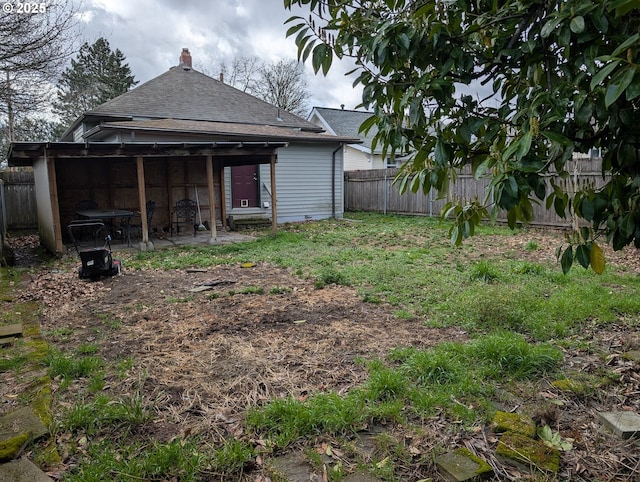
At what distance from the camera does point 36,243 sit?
1077cm

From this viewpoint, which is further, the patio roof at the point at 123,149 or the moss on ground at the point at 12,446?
the patio roof at the point at 123,149

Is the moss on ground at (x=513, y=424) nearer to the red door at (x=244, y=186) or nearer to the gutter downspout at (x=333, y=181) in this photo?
the red door at (x=244, y=186)

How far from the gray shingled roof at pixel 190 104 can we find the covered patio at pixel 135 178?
2139 mm

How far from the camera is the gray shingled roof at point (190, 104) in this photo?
499 inches

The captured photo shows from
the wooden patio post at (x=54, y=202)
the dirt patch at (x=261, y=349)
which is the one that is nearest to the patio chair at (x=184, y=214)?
the wooden patio post at (x=54, y=202)

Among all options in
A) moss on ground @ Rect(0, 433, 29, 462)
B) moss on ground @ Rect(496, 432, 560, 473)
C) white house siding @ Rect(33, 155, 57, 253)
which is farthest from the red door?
moss on ground @ Rect(496, 432, 560, 473)

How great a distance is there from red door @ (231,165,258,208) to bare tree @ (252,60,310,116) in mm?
17171

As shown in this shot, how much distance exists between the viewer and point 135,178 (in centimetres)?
1103

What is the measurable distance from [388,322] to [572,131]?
313cm

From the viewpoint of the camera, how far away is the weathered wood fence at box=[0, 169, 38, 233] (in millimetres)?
12039

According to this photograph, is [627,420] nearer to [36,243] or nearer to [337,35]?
[337,35]

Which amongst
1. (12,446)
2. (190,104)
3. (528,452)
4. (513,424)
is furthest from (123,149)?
(528,452)

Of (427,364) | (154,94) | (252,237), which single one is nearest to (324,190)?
(252,237)

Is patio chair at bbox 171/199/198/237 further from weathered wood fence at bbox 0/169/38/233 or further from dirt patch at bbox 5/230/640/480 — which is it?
dirt patch at bbox 5/230/640/480
